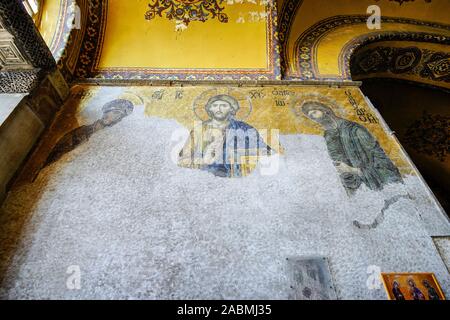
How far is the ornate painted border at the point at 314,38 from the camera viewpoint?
3939mm

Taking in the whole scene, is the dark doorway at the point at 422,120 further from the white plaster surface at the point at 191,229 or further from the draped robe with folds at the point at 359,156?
the white plaster surface at the point at 191,229

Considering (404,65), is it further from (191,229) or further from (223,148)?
(191,229)

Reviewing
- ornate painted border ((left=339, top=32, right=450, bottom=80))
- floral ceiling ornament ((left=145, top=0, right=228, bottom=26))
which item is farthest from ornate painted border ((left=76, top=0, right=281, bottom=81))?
ornate painted border ((left=339, top=32, right=450, bottom=80))

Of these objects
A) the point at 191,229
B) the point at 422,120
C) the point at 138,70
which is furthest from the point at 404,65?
the point at 191,229

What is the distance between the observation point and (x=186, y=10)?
4191 millimetres

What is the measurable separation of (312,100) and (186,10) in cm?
241

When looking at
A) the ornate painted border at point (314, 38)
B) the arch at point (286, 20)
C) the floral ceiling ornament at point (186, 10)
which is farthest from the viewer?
the arch at point (286, 20)

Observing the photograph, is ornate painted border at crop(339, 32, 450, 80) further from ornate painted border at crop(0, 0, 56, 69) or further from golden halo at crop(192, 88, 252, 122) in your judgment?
ornate painted border at crop(0, 0, 56, 69)

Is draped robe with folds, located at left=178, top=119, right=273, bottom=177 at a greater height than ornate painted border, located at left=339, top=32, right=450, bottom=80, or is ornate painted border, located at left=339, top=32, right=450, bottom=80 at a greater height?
ornate painted border, located at left=339, top=32, right=450, bottom=80

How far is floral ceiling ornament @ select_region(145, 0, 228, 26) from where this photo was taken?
13.6ft

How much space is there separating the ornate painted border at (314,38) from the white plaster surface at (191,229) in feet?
5.31

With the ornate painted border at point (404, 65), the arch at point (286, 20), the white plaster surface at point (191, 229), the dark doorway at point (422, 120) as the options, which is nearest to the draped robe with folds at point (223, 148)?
the white plaster surface at point (191, 229)

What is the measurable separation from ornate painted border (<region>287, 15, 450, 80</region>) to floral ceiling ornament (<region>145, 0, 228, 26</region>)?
129 centimetres
